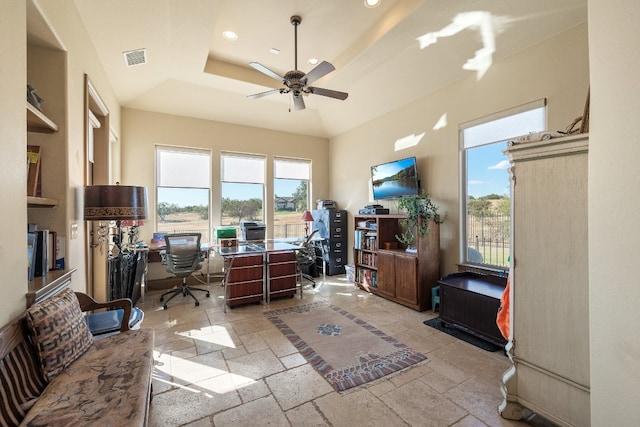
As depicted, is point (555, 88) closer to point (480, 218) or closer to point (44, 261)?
point (480, 218)

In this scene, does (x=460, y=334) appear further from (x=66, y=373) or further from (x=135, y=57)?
(x=135, y=57)

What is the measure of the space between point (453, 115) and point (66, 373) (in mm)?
4672

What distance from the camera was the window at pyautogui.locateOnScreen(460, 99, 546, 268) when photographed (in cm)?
335

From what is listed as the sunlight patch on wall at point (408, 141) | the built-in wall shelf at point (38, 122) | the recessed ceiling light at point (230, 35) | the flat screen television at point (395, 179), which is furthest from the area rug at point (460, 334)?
the recessed ceiling light at point (230, 35)

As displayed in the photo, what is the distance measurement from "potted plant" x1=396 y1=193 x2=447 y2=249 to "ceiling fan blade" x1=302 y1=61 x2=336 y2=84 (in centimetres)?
207

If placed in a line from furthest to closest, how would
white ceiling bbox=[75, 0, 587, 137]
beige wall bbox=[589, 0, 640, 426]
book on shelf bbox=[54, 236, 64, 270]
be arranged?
1. white ceiling bbox=[75, 0, 587, 137]
2. book on shelf bbox=[54, 236, 64, 270]
3. beige wall bbox=[589, 0, 640, 426]

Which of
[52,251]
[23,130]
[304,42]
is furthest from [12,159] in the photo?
[304,42]

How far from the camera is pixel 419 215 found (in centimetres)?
387

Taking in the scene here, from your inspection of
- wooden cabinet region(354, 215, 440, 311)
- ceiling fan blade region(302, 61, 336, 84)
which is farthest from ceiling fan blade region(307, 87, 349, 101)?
wooden cabinet region(354, 215, 440, 311)

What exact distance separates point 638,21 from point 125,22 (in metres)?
3.77

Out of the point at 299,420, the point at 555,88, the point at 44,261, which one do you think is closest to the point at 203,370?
the point at 299,420

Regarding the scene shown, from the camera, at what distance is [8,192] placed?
1.44m

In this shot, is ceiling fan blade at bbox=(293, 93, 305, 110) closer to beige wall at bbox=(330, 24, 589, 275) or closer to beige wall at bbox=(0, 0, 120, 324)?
beige wall at bbox=(330, 24, 589, 275)

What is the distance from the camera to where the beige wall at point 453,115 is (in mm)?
2805
